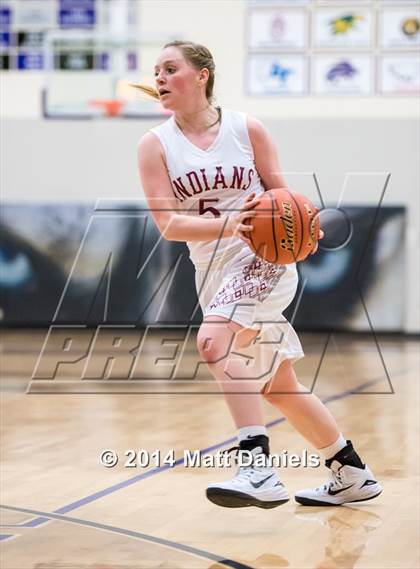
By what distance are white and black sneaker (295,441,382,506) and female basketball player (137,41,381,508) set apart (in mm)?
245

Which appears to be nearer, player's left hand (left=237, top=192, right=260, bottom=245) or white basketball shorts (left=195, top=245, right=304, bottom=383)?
player's left hand (left=237, top=192, right=260, bottom=245)

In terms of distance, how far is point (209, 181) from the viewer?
3.85 meters

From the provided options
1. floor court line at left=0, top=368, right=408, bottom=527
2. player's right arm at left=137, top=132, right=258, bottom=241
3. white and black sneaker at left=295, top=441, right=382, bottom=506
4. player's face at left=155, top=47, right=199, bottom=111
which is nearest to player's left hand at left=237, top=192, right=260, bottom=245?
player's right arm at left=137, top=132, right=258, bottom=241

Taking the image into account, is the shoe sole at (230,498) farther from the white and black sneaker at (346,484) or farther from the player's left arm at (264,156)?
the player's left arm at (264,156)

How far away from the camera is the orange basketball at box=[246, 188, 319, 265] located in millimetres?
3643

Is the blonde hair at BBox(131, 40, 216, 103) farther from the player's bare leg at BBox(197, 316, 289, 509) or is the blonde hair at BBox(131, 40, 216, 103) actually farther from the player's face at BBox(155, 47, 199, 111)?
the player's bare leg at BBox(197, 316, 289, 509)

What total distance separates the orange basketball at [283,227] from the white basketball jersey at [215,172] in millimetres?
174

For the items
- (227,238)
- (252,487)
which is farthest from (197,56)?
(252,487)

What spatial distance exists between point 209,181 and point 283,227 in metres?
0.34

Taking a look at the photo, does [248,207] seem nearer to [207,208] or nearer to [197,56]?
[207,208]

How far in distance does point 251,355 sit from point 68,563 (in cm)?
101

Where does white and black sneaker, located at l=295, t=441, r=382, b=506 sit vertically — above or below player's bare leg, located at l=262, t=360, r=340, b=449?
below

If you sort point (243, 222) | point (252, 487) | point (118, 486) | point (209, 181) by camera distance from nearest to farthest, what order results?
point (243, 222)
point (252, 487)
point (209, 181)
point (118, 486)

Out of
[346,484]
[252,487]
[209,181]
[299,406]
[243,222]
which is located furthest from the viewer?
[346,484]
